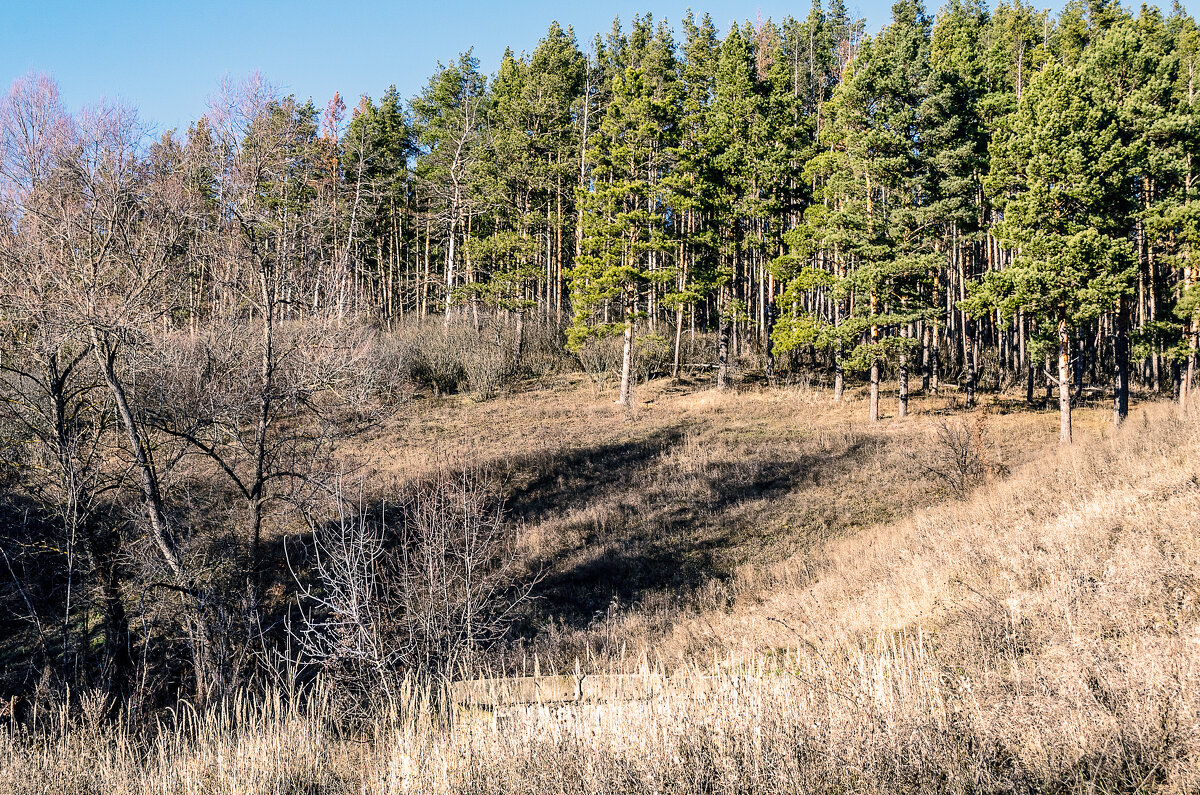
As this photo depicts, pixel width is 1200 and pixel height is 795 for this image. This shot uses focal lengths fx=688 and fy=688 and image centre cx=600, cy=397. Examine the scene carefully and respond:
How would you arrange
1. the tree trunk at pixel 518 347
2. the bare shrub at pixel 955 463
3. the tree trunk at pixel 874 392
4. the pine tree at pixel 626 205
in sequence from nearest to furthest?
the bare shrub at pixel 955 463 → the tree trunk at pixel 874 392 → the pine tree at pixel 626 205 → the tree trunk at pixel 518 347

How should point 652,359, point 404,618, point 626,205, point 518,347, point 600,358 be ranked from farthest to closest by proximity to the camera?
point 518,347 < point 652,359 < point 600,358 < point 626,205 < point 404,618

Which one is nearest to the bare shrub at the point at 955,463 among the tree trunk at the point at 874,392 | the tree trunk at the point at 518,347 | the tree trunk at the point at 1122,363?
the tree trunk at the point at 874,392

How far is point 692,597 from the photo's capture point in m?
13.2

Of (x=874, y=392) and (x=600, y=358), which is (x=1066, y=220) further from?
(x=600, y=358)

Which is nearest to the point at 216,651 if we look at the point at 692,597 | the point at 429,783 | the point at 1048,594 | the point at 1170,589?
the point at 692,597

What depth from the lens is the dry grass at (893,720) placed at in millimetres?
3713

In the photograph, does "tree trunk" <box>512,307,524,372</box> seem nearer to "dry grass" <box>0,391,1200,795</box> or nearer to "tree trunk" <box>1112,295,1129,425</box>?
"tree trunk" <box>1112,295,1129,425</box>

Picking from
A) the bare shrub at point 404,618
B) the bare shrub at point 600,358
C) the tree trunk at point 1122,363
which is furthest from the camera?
the bare shrub at point 600,358

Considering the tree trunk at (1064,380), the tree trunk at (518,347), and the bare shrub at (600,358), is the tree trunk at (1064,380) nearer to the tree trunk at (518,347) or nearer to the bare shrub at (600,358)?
the bare shrub at (600,358)

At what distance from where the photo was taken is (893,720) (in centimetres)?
412

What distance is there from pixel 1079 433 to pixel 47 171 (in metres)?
27.8

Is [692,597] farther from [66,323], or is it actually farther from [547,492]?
[66,323]

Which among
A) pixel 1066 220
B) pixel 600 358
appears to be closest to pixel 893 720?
pixel 1066 220

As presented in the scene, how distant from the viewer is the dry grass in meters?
3.71
